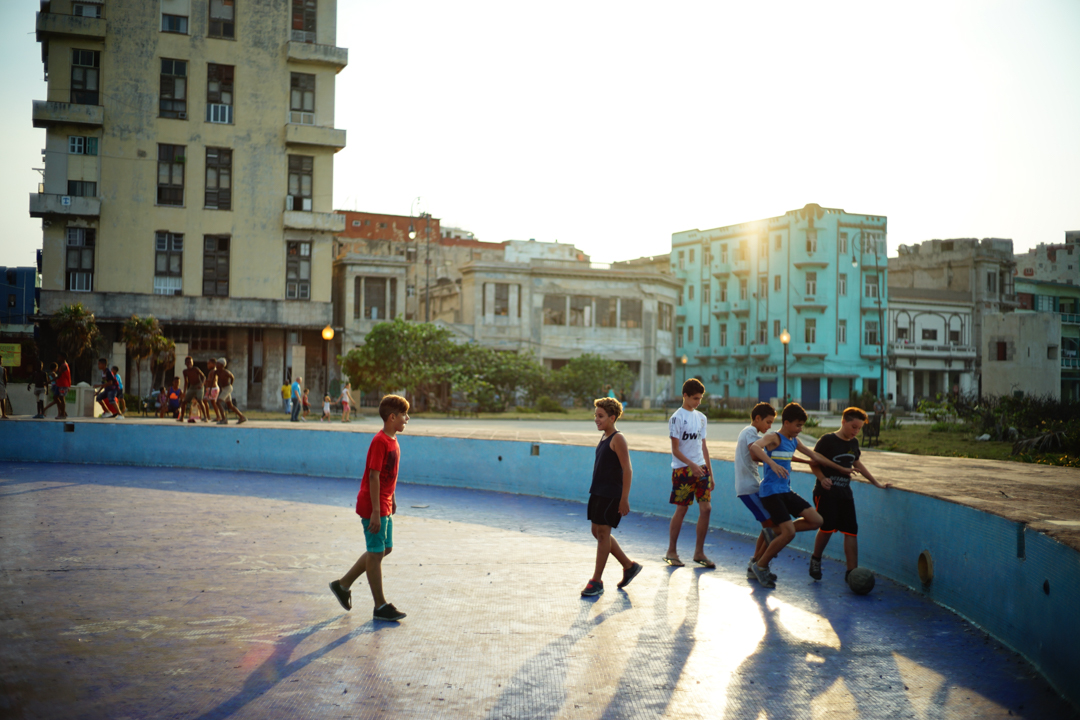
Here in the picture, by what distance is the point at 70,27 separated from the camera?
38.3m

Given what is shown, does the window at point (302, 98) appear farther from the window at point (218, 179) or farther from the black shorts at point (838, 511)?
the black shorts at point (838, 511)

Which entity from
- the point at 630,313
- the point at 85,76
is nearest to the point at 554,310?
the point at 630,313

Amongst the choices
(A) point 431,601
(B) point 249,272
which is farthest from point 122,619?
(B) point 249,272

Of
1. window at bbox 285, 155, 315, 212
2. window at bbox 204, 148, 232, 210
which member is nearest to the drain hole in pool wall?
window at bbox 285, 155, 315, 212

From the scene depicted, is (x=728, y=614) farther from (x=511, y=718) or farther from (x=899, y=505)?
(x=511, y=718)

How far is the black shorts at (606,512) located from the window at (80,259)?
122 feet

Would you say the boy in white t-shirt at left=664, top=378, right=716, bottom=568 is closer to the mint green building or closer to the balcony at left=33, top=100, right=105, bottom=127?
the balcony at left=33, top=100, right=105, bottom=127

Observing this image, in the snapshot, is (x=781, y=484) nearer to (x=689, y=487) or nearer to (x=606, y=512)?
(x=689, y=487)

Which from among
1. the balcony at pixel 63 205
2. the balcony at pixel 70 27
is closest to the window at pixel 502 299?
the balcony at pixel 63 205

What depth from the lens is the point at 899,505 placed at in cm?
835

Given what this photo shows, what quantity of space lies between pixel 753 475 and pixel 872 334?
60.1 meters

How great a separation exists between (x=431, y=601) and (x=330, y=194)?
37.1 m

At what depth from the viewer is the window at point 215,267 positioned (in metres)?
40.2

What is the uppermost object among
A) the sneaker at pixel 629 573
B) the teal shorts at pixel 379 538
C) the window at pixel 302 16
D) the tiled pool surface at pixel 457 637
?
the window at pixel 302 16
